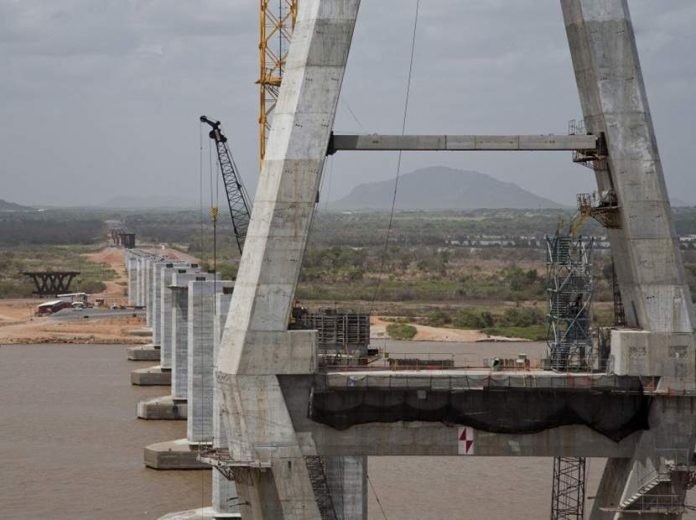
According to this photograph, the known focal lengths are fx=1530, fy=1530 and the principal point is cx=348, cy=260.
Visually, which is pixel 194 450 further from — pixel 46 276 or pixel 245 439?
pixel 46 276

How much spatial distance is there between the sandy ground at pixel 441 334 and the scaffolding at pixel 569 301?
2565 inches

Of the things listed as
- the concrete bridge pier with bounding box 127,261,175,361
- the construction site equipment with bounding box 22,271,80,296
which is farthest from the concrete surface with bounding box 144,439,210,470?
the construction site equipment with bounding box 22,271,80,296

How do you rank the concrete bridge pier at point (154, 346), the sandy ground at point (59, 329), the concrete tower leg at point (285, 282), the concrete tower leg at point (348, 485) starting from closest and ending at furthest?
the concrete tower leg at point (285, 282) → the concrete tower leg at point (348, 485) → the concrete bridge pier at point (154, 346) → the sandy ground at point (59, 329)

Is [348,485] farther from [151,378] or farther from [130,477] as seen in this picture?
[151,378]

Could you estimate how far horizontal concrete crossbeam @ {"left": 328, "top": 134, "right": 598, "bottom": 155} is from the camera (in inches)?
1129

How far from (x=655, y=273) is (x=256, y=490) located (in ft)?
27.6

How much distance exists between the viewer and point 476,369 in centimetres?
2978

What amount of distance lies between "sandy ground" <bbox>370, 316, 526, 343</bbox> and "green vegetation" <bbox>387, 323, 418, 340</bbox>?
0.30 meters

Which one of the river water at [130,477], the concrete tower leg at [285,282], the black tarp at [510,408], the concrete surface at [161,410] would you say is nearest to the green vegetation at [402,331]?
the river water at [130,477]

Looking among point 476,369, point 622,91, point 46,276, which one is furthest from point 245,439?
point 46,276

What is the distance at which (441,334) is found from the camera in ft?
331

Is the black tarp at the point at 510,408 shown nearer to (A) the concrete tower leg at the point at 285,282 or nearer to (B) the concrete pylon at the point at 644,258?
(B) the concrete pylon at the point at 644,258

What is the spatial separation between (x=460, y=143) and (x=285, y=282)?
4262mm

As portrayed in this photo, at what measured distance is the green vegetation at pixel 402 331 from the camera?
3877 inches
